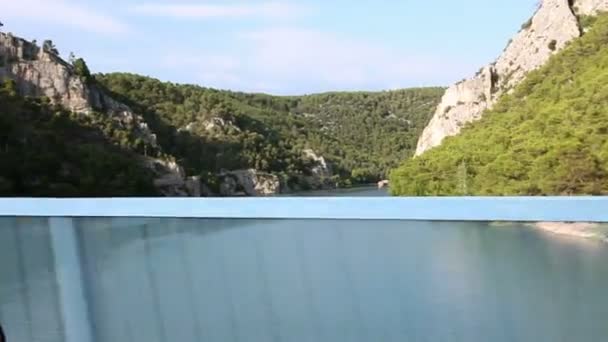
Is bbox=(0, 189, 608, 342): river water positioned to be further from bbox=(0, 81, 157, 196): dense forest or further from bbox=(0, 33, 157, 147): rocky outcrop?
bbox=(0, 33, 157, 147): rocky outcrop

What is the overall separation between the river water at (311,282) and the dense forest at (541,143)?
26.1 meters

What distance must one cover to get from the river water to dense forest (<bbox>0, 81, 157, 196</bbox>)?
22187 millimetres

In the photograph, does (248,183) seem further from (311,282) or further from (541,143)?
(311,282)

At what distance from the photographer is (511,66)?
40.8 metres

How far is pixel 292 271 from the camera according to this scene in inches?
46.4

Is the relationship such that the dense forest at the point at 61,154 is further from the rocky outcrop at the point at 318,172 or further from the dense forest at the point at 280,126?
the rocky outcrop at the point at 318,172

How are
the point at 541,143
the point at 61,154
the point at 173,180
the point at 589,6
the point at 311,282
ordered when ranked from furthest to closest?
1. the point at 589,6
2. the point at 173,180
3. the point at 541,143
4. the point at 61,154
5. the point at 311,282

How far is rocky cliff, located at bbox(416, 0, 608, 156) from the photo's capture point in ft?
126

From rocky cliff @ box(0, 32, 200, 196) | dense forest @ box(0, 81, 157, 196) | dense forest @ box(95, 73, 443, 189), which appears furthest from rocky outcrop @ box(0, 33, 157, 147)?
dense forest @ box(95, 73, 443, 189)

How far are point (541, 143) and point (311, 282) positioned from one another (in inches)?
1231

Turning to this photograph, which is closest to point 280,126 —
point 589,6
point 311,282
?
point 589,6

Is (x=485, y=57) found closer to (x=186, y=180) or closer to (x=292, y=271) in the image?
(x=186, y=180)

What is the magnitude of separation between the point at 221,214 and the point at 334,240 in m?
0.20

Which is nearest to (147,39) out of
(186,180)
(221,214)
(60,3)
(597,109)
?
(60,3)
